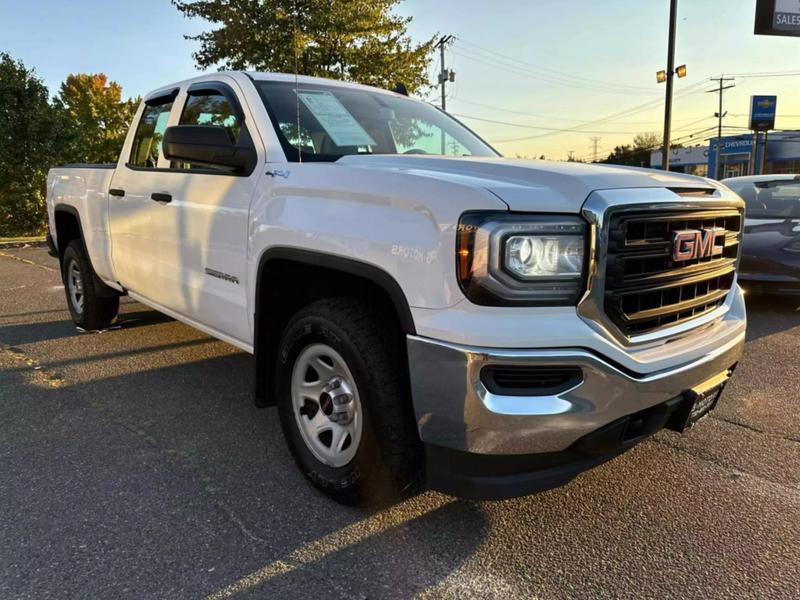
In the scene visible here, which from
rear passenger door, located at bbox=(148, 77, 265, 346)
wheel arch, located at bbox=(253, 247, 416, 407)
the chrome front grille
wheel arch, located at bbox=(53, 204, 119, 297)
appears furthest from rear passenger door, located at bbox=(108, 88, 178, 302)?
the chrome front grille

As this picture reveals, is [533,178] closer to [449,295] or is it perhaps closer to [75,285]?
[449,295]

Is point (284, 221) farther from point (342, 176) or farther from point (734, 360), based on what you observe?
point (734, 360)

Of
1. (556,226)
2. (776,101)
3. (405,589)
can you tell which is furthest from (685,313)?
(776,101)

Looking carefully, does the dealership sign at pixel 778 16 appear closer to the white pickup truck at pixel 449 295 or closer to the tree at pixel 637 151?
the white pickup truck at pixel 449 295

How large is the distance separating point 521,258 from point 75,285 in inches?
206

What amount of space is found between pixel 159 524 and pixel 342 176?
64.5 inches

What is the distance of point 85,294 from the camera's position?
18.2 feet

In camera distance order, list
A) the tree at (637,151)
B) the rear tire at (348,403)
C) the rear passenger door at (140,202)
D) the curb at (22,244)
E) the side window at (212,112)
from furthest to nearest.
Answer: the tree at (637,151) → the curb at (22,244) → the rear passenger door at (140,202) → the side window at (212,112) → the rear tire at (348,403)

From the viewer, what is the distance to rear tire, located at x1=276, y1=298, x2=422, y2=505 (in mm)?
2324

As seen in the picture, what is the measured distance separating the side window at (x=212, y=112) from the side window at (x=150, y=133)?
41 cm

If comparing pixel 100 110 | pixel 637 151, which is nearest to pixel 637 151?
pixel 637 151

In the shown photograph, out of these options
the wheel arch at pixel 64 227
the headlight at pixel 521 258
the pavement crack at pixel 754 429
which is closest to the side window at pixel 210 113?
the headlight at pixel 521 258

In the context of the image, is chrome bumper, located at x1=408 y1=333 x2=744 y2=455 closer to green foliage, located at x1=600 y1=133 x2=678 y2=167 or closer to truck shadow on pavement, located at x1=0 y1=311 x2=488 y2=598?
truck shadow on pavement, located at x1=0 y1=311 x2=488 y2=598

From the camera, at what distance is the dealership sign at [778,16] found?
48.1 ft
